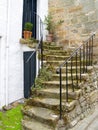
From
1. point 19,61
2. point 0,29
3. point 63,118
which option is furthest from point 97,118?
point 0,29

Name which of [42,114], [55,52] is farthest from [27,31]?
[42,114]

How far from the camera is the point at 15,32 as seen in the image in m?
6.67

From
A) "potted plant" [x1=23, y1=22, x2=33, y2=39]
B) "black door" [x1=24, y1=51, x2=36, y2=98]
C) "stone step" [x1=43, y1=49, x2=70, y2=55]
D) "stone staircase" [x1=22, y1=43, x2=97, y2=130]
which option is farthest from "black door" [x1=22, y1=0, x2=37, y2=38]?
"stone staircase" [x1=22, y1=43, x2=97, y2=130]

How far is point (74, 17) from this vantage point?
25.3ft

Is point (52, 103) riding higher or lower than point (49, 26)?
lower

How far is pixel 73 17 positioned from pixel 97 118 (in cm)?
413

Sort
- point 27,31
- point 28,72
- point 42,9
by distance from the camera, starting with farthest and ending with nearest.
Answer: point 42,9 < point 27,31 < point 28,72

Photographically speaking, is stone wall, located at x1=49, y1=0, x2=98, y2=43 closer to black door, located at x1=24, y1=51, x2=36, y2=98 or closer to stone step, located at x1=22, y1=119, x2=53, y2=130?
black door, located at x1=24, y1=51, x2=36, y2=98

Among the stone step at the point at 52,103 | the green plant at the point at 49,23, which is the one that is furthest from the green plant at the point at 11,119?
the green plant at the point at 49,23

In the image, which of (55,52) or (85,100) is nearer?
(85,100)

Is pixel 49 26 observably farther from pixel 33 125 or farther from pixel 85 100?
pixel 33 125

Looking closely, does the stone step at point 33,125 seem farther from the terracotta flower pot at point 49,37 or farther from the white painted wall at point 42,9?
the white painted wall at point 42,9

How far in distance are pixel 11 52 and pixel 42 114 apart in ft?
8.32

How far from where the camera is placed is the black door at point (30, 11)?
757 centimetres
